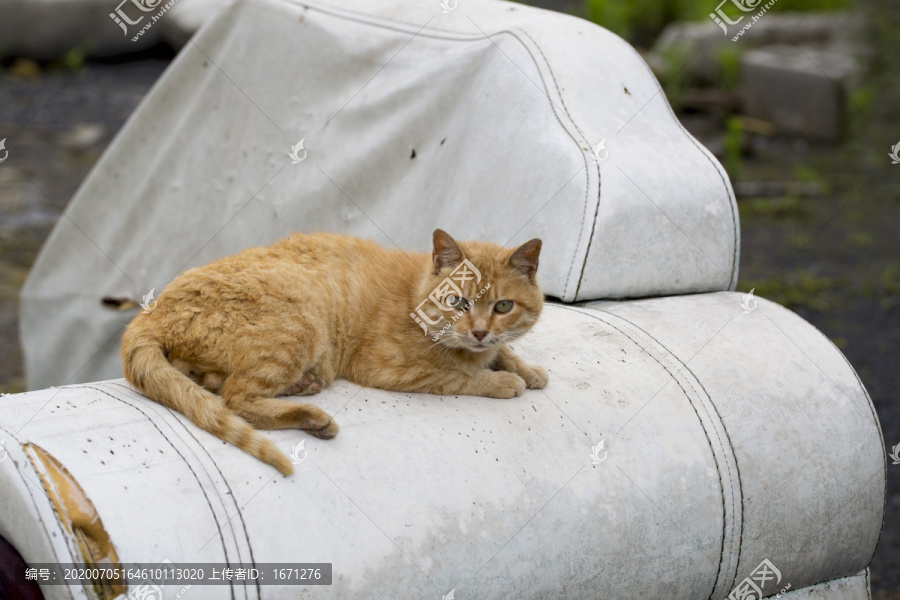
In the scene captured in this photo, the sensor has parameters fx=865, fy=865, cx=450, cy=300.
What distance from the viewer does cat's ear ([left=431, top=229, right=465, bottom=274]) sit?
7.75 feet

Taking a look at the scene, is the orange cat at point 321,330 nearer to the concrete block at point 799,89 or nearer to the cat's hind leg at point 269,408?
the cat's hind leg at point 269,408

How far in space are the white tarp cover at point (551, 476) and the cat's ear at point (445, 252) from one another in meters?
0.33

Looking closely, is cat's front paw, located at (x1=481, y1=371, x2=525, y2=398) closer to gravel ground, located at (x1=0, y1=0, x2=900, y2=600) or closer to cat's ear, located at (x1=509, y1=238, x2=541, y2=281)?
cat's ear, located at (x1=509, y1=238, x2=541, y2=281)

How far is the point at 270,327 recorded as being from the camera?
2.16 meters

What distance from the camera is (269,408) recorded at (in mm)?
2021

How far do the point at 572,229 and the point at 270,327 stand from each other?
992 millimetres

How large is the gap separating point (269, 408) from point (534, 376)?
0.69m

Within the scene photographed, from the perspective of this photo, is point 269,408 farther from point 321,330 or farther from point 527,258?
point 527,258

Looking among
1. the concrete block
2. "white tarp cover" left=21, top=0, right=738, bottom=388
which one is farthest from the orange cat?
the concrete block

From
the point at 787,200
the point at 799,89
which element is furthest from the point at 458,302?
the point at 799,89

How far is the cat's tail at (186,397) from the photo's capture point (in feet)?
6.10

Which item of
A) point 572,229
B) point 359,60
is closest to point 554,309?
point 572,229

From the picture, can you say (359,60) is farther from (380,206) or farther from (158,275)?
(158,275)
